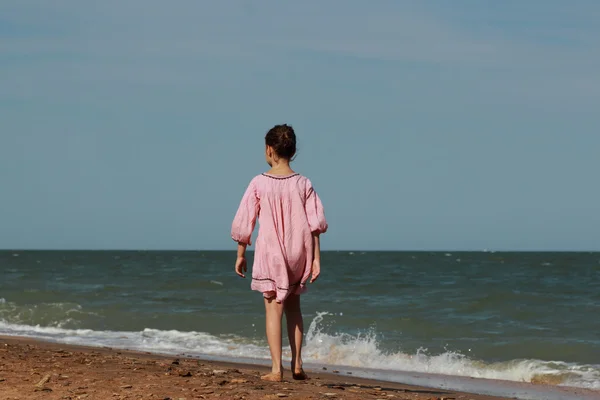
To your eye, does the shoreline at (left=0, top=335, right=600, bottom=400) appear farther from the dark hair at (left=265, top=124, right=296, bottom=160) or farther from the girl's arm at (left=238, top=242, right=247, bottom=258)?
the dark hair at (left=265, top=124, right=296, bottom=160)

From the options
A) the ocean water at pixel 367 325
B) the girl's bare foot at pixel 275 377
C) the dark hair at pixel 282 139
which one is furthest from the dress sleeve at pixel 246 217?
the ocean water at pixel 367 325

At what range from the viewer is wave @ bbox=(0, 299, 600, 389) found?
11.1 m

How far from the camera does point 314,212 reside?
616 cm

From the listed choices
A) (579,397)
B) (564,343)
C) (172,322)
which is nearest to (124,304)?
(172,322)

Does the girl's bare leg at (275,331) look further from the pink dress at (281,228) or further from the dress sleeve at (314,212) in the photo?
the dress sleeve at (314,212)

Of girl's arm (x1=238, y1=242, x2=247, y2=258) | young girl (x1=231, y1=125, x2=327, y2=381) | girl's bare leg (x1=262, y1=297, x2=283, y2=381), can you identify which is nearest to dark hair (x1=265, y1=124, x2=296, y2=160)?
young girl (x1=231, y1=125, x2=327, y2=381)

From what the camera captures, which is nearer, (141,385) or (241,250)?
(141,385)

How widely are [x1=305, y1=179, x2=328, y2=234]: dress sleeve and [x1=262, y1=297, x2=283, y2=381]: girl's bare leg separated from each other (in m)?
0.61

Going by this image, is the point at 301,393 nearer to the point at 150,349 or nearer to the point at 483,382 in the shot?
the point at 483,382

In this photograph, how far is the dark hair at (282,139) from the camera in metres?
6.21

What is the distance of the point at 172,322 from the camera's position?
17.6 metres

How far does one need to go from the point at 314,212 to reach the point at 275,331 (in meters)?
0.91

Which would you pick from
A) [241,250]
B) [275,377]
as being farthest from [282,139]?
[275,377]

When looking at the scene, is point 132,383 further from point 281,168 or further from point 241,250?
point 281,168
